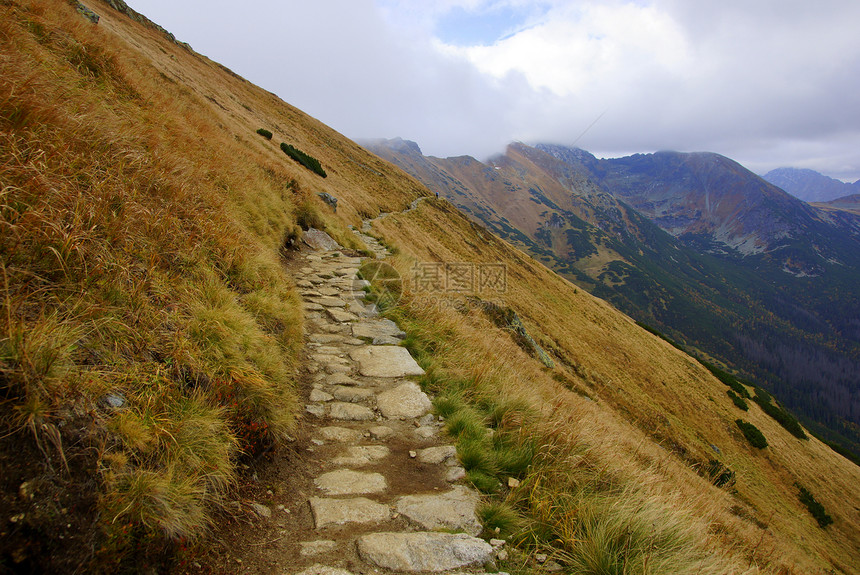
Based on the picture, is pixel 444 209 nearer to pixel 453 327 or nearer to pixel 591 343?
pixel 591 343

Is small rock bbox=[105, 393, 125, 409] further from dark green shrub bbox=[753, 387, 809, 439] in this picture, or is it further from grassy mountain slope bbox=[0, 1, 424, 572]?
dark green shrub bbox=[753, 387, 809, 439]

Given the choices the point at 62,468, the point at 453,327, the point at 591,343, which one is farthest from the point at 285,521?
the point at 591,343

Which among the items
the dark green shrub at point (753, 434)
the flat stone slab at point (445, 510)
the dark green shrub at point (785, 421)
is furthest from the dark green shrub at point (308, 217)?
the dark green shrub at point (785, 421)

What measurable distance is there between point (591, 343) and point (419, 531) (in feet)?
133

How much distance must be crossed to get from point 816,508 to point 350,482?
161 ft

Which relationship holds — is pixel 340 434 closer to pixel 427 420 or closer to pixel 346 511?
pixel 427 420

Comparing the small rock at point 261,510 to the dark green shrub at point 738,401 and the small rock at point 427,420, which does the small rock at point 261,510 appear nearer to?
the small rock at point 427,420

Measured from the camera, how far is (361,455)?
391 cm

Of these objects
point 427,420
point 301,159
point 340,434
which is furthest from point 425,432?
point 301,159

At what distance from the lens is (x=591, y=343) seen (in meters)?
39.4

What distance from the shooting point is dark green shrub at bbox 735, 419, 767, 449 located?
3591 cm

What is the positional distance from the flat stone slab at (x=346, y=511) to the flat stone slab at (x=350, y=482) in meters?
0.13

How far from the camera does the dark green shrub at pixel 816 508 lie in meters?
32.2
